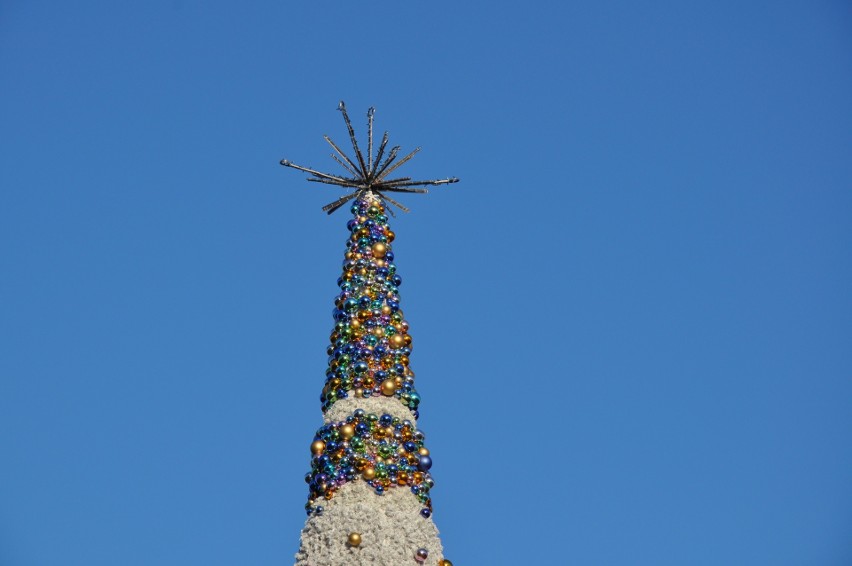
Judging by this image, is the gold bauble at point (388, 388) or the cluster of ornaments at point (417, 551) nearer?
the cluster of ornaments at point (417, 551)

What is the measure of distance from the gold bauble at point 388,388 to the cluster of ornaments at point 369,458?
39 centimetres

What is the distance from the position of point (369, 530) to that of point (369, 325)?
9.75ft

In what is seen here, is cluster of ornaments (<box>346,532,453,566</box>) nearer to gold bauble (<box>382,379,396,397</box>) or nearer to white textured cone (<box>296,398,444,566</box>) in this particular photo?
white textured cone (<box>296,398,444,566</box>)

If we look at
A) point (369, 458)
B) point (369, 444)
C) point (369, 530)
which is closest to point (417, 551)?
point (369, 530)

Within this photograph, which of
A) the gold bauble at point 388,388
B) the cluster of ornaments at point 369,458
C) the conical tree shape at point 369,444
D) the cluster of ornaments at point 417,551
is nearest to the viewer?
the cluster of ornaments at point 417,551

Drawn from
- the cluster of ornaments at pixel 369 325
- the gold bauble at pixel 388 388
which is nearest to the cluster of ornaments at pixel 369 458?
the gold bauble at pixel 388 388

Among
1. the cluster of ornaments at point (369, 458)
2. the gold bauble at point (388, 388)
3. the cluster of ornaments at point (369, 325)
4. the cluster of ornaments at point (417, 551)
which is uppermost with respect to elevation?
the cluster of ornaments at point (369, 325)

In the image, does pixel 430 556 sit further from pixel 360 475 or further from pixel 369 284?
pixel 369 284

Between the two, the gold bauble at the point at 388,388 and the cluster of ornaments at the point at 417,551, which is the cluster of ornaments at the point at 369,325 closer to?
the gold bauble at the point at 388,388

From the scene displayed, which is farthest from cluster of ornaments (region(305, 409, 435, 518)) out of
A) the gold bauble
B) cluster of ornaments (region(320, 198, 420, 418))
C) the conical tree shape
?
cluster of ornaments (region(320, 198, 420, 418))

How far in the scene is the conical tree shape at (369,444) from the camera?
14.7 metres

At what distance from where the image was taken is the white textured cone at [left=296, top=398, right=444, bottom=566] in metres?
14.5

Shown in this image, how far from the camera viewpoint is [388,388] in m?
15.9

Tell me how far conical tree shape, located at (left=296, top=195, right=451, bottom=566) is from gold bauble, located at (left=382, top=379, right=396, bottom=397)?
1 centimetres
